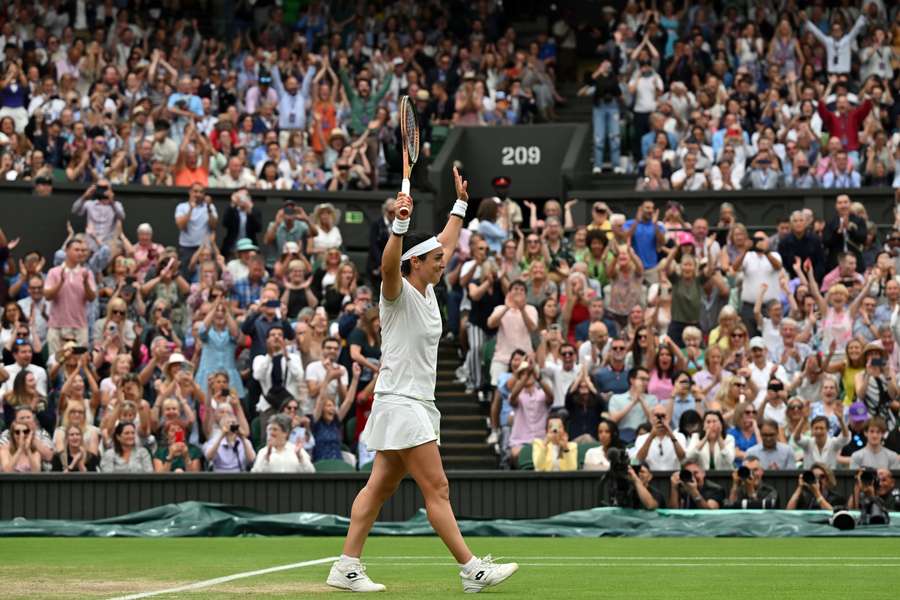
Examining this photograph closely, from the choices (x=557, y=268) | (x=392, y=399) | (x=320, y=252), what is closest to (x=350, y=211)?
(x=320, y=252)

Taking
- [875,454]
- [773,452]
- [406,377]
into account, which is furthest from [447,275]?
[406,377]

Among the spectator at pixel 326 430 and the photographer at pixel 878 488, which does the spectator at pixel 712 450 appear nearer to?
the photographer at pixel 878 488

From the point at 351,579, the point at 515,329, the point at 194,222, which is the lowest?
the point at 351,579

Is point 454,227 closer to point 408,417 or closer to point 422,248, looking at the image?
point 422,248

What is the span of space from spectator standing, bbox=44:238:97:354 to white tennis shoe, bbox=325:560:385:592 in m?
11.9

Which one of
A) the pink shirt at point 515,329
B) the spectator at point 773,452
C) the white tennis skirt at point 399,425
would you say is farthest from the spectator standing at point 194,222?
the white tennis skirt at point 399,425

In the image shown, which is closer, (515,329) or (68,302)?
(515,329)

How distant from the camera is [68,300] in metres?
20.1

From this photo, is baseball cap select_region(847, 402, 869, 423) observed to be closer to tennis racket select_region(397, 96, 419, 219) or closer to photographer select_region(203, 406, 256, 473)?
photographer select_region(203, 406, 256, 473)

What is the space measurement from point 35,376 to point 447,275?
218 inches

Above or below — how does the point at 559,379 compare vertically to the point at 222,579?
above

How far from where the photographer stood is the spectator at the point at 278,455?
17203 mm

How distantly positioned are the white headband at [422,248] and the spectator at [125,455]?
9056mm

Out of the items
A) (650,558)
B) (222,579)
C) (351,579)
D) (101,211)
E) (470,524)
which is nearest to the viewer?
(351,579)
